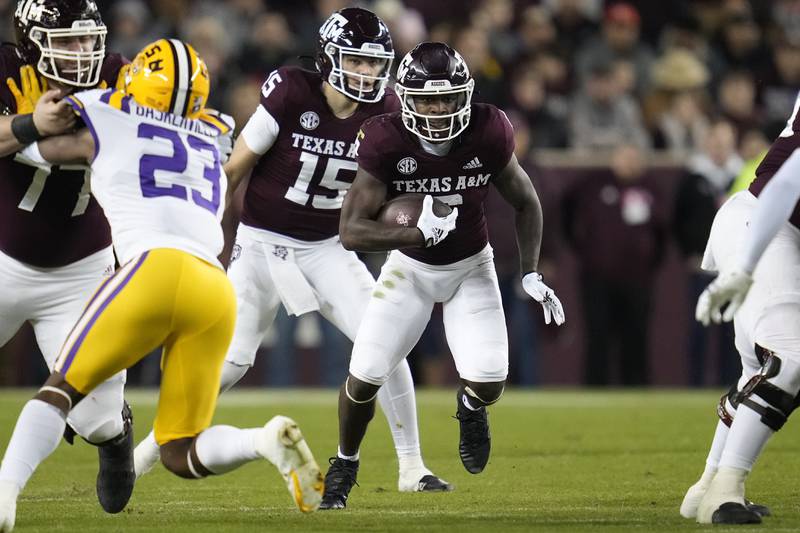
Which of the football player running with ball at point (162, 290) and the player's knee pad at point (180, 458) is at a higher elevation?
the football player running with ball at point (162, 290)

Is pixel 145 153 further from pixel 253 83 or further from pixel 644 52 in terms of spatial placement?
pixel 644 52

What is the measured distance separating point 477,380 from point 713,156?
19.1 ft

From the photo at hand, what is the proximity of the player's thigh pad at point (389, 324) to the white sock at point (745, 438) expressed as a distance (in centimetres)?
141

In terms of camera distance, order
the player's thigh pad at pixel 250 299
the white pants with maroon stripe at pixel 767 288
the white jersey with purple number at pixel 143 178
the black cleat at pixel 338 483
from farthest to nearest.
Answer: the player's thigh pad at pixel 250 299 → the black cleat at pixel 338 483 → the white pants with maroon stripe at pixel 767 288 → the white jersey with purple number at pixel 143 178

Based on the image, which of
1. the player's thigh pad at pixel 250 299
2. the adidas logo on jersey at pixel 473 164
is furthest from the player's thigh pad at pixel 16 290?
the adidas logo on jersey at pixel 473 164

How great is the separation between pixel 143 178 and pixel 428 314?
5.43ft

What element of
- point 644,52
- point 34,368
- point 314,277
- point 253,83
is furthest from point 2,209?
point 644,52

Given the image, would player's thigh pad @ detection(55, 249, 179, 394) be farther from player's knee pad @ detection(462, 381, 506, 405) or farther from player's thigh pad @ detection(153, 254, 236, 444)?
player's knee pad @ detection(462, 381, 506, 405)

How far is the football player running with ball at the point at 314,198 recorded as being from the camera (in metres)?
6.15

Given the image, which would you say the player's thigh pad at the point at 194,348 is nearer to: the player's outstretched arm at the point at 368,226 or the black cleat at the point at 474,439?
the player's outstretched arm at the point at 368,226

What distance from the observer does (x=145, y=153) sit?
15.2ft

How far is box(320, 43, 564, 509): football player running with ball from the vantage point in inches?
217

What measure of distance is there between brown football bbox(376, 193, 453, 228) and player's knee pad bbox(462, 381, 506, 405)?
0.75 m

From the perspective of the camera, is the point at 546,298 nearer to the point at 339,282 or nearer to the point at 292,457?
the point at 339,282
